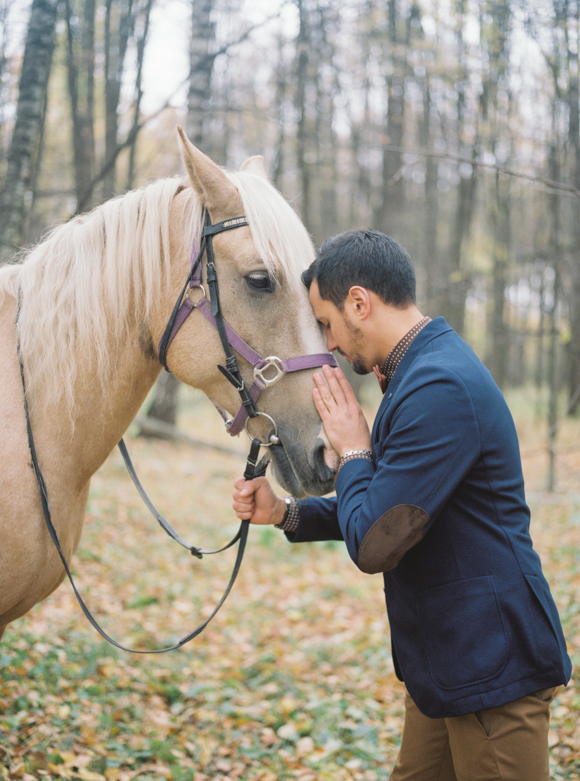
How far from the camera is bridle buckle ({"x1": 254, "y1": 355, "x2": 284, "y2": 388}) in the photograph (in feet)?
6.76

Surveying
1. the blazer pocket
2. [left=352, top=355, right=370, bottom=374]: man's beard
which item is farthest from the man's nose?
the blazer pocket

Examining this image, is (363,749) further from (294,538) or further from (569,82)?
(569,82)

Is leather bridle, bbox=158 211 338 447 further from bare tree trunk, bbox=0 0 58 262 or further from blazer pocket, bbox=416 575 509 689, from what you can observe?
bare tree trunk, bbox=0 0 58 262

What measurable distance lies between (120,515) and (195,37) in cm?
736

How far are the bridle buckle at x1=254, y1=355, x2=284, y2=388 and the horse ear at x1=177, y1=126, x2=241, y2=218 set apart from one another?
24.7 inches

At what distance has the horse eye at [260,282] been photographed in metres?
2.10

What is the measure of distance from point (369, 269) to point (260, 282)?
529 mm

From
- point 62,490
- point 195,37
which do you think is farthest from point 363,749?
point 195,37

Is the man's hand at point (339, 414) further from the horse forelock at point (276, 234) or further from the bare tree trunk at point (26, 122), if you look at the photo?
the bare tree trunk at point (26, 122)

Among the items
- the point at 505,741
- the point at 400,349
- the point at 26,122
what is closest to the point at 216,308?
the point at 400,349

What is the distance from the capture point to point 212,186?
2.13 metres

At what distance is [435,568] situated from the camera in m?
1.62

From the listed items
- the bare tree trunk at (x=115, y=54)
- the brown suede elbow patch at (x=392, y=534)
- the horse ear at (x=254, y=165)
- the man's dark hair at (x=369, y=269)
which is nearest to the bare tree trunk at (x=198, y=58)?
the bare tree trunk at (x=115, y=54)

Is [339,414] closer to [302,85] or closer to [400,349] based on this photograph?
[400,349]
